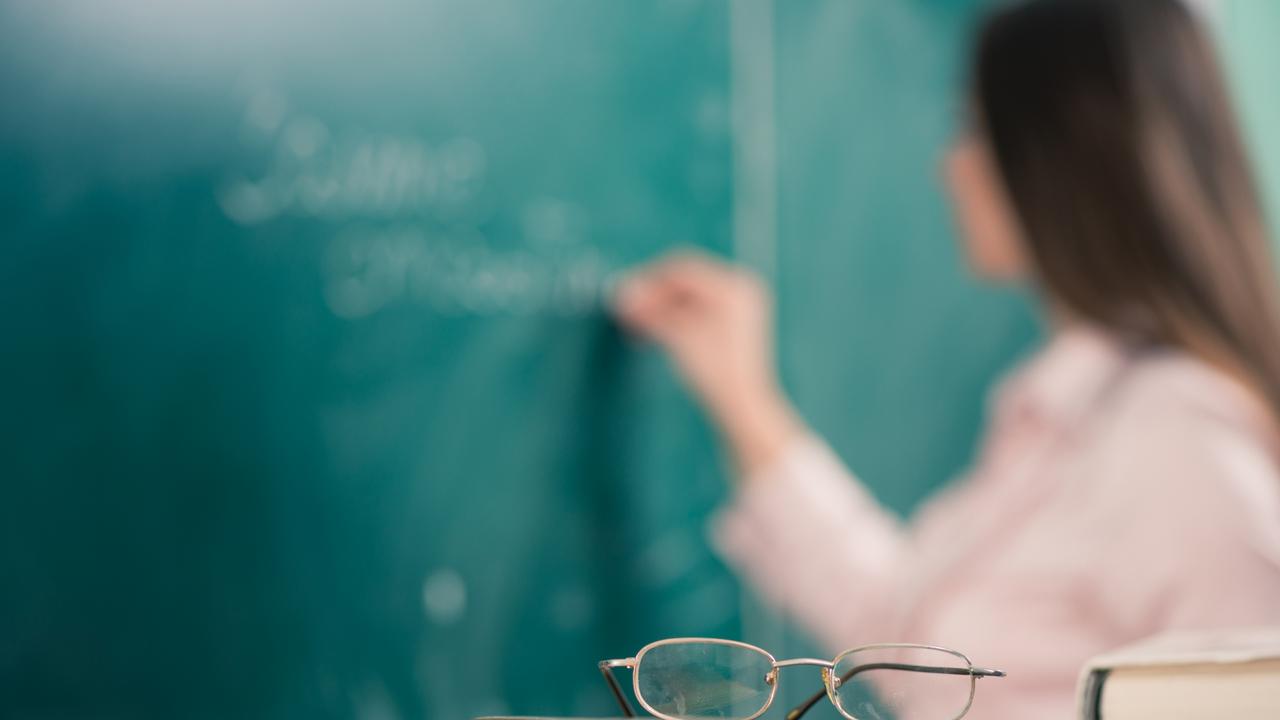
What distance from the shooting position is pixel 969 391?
4.72ft

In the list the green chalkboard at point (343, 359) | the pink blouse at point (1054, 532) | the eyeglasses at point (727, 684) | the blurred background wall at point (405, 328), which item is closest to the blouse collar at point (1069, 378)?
the pink blouse at point (1054, 532)

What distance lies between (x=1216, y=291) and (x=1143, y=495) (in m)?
0.27

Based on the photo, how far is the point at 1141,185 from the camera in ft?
3.66

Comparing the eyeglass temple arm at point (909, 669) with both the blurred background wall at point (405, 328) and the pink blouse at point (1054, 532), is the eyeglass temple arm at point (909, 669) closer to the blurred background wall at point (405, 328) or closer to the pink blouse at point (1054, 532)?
the pink blouse at point (1054, 532)

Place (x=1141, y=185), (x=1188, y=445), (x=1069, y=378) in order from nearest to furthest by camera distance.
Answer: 1. (x=1188, y=445)
2. (x=1141, y=185)
3. (x=1069, y=378)

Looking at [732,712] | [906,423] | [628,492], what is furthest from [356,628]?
[906,423]

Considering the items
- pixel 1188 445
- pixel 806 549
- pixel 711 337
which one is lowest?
pixel 806 549

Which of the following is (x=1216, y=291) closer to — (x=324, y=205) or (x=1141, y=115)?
(x=1141, y=115)

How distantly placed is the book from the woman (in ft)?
1.35

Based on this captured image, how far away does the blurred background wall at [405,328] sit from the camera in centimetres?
88

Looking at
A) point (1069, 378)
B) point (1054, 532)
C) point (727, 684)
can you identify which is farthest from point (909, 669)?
point (1069, 378)

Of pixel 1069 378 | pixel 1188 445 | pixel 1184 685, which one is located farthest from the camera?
pixel 1069 378

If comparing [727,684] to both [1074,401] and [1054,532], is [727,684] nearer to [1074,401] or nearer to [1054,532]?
[1054,532]

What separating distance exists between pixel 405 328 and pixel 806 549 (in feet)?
1.79
